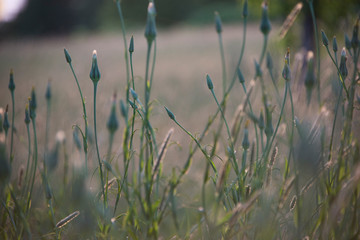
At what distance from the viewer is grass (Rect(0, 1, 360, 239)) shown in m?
0.63

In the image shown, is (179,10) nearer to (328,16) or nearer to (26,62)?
(26,62)

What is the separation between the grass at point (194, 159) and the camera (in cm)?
63

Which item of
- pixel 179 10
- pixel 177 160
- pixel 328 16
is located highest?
pixel 328 16

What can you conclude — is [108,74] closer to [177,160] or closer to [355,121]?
[177,160]

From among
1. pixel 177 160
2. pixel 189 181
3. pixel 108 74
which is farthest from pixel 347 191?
pixel 108 74

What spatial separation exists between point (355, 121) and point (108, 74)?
4866 millimetres

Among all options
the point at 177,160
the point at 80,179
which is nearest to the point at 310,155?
the point at 80,179

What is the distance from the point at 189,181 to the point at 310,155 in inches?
41.9

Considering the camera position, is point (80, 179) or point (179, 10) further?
→ point (179, 10)

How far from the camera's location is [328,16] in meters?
3.79

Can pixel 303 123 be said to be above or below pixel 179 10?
above

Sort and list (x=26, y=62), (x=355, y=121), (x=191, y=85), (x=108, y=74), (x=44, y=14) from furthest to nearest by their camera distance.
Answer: (x=44, y=14), (x=26, y=62), (x=108, y=74), (x=191, y=85), (x=355, y=121)

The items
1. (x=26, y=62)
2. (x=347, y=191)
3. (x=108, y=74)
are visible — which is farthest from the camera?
(x=26, y=62)

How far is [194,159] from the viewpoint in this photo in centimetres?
213
